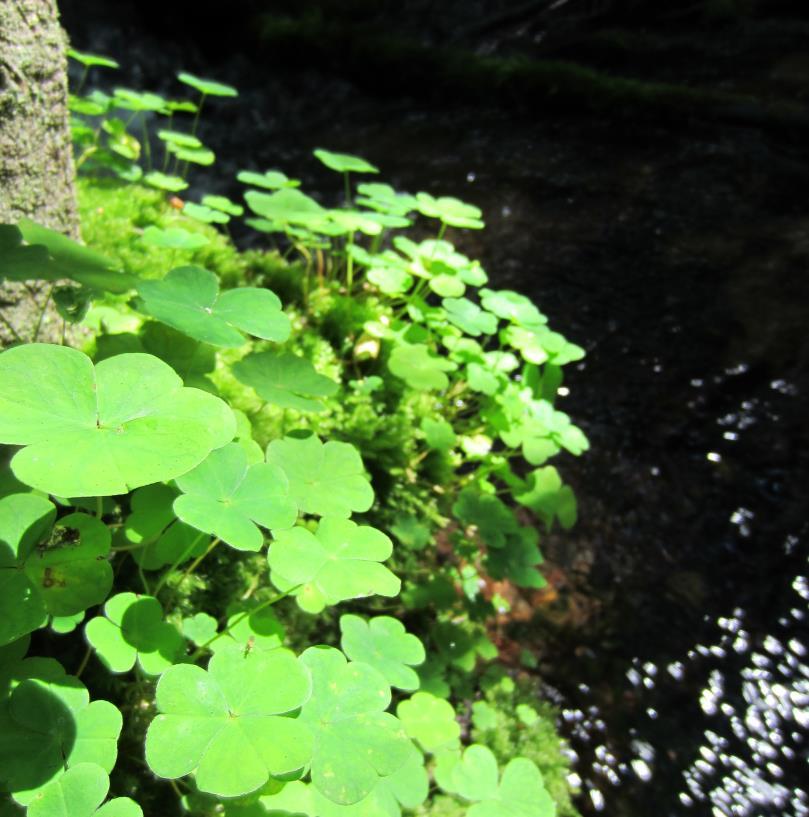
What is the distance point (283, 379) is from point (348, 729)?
0.68m

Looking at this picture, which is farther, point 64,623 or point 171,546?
point 171,546

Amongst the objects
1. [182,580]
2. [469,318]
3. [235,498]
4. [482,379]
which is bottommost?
[182,580]

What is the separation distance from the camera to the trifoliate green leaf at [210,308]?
113cm

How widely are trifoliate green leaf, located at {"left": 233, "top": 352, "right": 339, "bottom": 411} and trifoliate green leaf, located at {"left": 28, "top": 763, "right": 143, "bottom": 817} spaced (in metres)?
0.68

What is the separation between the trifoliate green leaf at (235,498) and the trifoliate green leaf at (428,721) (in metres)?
0.57

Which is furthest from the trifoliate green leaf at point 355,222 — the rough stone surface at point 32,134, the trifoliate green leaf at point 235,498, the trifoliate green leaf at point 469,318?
the trifoliate green leaf at point 235,498

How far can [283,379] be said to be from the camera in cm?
132

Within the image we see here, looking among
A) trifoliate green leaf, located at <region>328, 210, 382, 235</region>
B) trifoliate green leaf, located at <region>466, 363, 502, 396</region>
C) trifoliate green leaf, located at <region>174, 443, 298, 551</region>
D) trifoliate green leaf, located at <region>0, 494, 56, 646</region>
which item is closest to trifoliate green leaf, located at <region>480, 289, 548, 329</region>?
trifoliate green leaf, located at <region>466, 363, 502, 396</region>

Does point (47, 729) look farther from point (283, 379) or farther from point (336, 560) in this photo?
point (283, 379)

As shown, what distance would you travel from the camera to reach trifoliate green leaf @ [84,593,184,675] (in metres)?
0.94

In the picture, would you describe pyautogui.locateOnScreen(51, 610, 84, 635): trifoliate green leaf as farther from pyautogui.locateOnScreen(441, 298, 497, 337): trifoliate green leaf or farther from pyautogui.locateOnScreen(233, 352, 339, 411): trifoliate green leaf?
pyautogui.locateOnScreen(441, 298, 497, 337): trifoliate green leaf

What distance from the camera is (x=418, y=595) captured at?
5.65 ft

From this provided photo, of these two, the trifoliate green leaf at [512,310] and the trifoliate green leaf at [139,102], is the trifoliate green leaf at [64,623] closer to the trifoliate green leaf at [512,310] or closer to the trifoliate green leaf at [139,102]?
the trifoliate green leaf at [512,310]

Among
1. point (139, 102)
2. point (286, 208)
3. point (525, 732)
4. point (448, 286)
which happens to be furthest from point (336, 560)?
point (139, 102)
